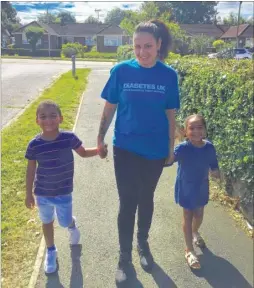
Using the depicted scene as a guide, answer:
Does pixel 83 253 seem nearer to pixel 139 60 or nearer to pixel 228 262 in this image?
pixel 228 262

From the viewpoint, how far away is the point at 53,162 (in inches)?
112

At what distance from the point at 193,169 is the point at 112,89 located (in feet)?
3.20

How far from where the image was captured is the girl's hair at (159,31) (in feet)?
8.73

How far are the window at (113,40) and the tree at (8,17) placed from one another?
695 inches

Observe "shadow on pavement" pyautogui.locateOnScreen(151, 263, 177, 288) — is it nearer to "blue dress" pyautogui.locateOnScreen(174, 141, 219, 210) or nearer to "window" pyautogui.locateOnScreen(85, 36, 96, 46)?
"blue dress" pyautogui.locateOnScreen(174, 141, 219, 210)

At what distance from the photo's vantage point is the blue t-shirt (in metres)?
2.64

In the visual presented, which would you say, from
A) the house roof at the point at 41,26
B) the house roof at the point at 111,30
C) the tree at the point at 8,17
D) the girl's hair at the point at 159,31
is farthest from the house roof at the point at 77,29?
the girl's hair at the point at 159,31

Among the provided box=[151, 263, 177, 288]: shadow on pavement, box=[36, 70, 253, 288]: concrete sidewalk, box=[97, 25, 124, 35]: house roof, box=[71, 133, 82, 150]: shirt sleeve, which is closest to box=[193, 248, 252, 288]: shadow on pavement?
box=[36, 70, 253, 288]: concrete sidewalk

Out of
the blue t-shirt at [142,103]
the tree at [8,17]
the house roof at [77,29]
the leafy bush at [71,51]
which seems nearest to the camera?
the blue t-shirt at [142,103]

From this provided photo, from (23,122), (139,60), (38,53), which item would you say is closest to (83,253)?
(139,60)

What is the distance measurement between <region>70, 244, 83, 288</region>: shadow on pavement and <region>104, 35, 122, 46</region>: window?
56208 millimetres

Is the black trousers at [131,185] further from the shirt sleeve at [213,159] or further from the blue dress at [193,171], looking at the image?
the shirt sleeve at [213,159]

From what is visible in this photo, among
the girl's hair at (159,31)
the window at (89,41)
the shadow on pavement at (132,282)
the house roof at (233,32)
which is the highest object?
the house roof at (233,32)

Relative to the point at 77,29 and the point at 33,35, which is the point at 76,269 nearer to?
the point at 33,35
